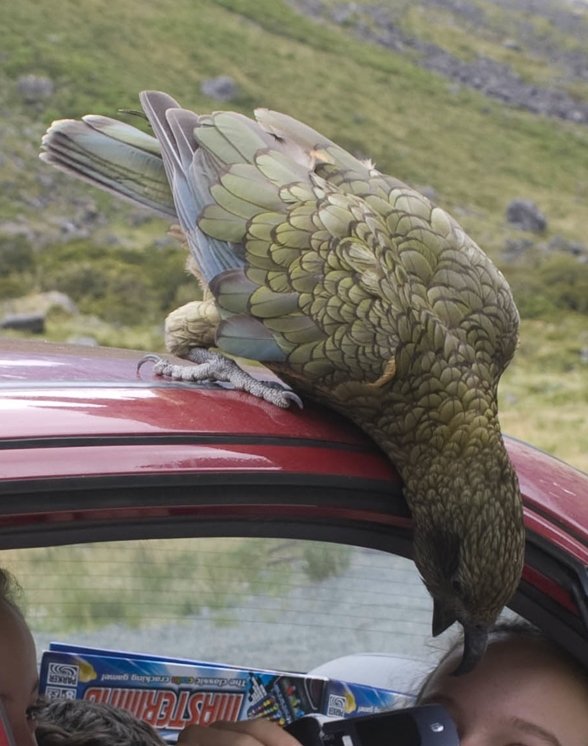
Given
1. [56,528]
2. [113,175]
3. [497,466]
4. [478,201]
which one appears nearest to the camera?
[56,528]

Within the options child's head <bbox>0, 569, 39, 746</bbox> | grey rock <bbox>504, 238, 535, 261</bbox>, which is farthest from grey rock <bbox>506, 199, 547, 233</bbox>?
child's head <bbox>0, 569, 39, 746</bbox>

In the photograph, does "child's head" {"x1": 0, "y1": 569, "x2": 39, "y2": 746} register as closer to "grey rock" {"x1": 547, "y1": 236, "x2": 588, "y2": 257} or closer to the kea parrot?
the kea parrot

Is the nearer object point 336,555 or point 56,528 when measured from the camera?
point 56,528

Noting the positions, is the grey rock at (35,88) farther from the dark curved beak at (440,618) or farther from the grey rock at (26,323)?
the dark curved beak at (440,618)

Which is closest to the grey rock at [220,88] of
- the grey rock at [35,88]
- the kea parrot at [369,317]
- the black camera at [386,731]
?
the grey rock at [35,88]

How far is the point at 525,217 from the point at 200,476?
101ft

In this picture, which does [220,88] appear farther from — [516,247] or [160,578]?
[160,578]

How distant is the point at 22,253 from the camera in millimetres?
22250

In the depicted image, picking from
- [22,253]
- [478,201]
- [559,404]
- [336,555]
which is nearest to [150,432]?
[336,555]

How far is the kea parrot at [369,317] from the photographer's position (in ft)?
4.43

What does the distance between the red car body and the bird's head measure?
0.14 ft

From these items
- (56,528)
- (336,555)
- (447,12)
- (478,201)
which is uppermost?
(56,528)

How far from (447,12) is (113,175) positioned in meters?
45.9

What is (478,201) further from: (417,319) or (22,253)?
(417,319)
